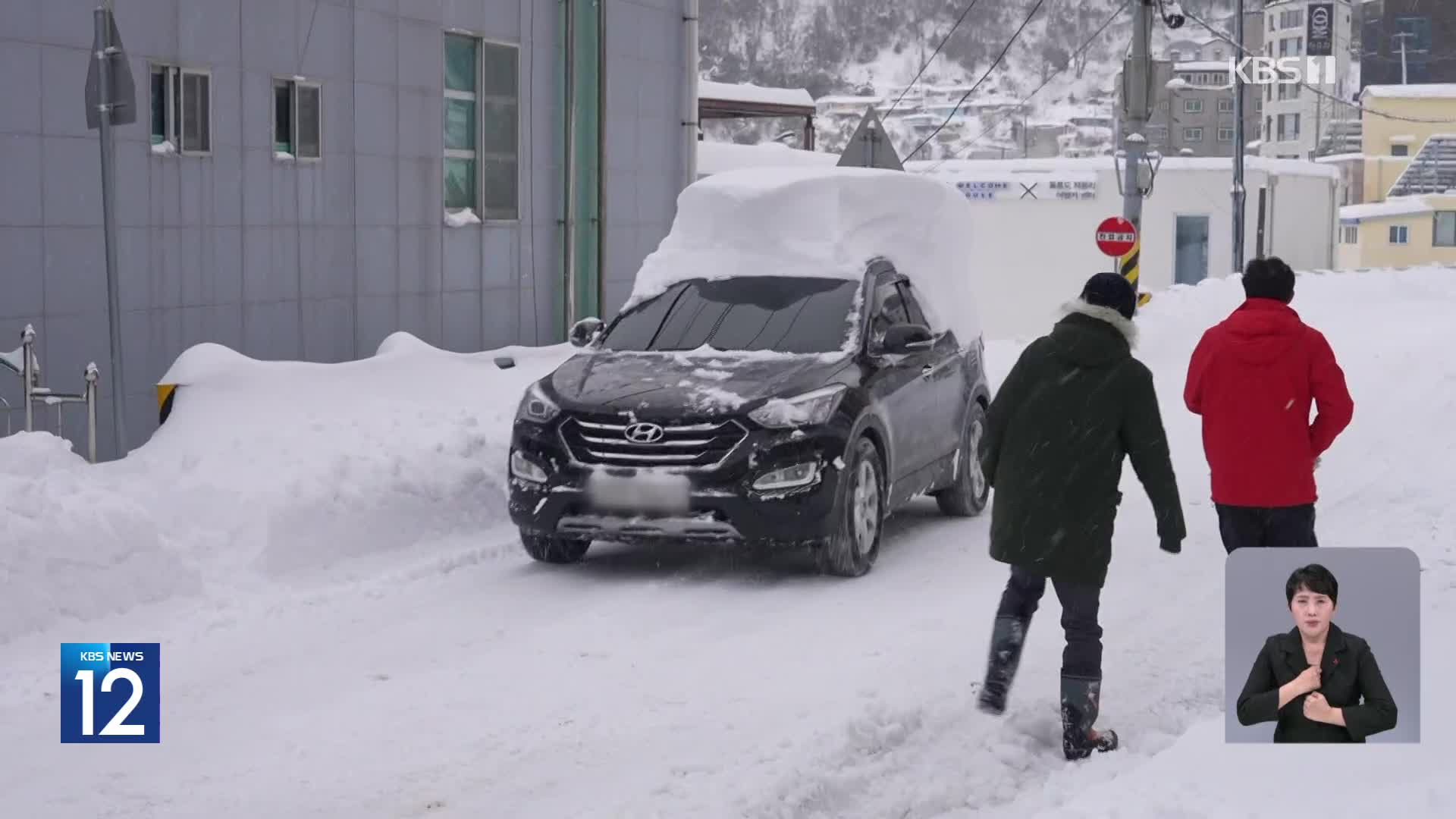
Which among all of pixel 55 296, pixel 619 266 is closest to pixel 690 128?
pixel 619 266

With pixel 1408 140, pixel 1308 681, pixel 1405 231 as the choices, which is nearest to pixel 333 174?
pixel 1308 681

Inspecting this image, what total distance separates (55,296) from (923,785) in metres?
7.90

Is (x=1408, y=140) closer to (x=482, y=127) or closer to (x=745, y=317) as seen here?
(x=482, y=127)

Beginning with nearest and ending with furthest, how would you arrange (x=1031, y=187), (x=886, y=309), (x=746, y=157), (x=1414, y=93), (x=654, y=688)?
(x=654, y=688)
(x=886, y=309)
(x=746, y=157)
(x=1031, y=187)
(x=1414, y=93)

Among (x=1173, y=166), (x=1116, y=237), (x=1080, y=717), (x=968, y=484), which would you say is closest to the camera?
(x=1080, y=717)

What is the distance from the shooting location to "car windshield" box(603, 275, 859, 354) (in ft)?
34.6

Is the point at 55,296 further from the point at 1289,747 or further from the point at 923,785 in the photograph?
the point at 1289,747

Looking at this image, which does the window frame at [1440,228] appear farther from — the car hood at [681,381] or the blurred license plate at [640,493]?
the blurred license plate at [640,493]

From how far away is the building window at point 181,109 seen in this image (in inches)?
509

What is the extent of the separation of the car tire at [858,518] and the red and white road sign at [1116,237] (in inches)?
612

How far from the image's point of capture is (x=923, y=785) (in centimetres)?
605

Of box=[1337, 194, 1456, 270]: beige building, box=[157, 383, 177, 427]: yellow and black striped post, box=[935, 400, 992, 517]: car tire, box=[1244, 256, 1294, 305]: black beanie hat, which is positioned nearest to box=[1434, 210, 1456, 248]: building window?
box=[1337, 194, 1456, 270]: beige building

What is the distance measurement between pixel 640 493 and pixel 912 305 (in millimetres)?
3029

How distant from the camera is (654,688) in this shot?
24.2 feet
